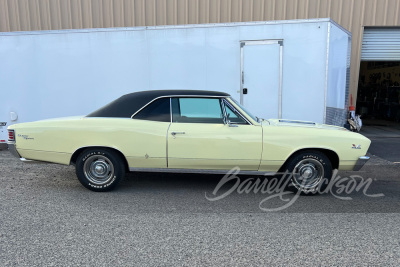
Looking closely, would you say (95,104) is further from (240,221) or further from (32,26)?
(32,26)

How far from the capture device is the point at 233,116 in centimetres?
425

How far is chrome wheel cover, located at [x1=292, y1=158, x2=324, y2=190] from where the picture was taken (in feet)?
13.7

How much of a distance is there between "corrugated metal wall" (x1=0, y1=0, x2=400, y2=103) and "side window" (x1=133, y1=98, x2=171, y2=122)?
22.9 feet

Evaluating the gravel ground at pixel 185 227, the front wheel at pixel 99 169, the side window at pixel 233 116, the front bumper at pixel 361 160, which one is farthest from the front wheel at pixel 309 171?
the front wheel at pixel 99 169

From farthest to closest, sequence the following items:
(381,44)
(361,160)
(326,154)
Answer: (381,44) → (326,154) → (361,160)

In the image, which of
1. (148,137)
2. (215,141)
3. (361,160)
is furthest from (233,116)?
(361,160)

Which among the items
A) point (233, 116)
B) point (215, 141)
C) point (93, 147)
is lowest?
point (93, 147)

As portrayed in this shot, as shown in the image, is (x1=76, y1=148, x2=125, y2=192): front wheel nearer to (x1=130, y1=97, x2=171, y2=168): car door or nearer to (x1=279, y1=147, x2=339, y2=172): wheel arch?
(x1=130, y1=97, x2=171, y2=168): car door

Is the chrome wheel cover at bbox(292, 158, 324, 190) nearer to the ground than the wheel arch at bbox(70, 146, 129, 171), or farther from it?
nearer to the ground

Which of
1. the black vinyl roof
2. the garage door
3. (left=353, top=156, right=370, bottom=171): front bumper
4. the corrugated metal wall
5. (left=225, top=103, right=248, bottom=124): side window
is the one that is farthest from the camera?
the garage door

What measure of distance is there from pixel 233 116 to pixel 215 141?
464mm

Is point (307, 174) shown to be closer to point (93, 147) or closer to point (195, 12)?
point (93, 147)

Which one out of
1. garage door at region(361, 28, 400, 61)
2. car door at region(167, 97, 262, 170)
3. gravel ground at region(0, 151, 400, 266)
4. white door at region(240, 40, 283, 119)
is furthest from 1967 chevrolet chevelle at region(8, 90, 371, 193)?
garage door at region(361, 28, 400, 61)

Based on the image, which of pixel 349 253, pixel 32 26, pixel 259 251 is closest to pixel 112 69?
pixel 259 251
